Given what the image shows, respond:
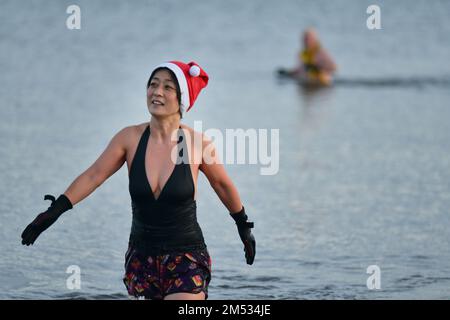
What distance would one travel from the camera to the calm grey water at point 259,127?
9961mm

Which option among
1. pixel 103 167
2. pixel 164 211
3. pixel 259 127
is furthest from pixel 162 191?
pixel 259 127

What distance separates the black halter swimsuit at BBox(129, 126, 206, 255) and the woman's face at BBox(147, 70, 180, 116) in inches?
9.1

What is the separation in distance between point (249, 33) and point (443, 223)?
595 inches

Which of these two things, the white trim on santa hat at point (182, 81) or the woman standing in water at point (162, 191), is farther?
the white trim on santa hat at point (182, 81)

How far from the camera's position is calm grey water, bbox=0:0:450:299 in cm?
996

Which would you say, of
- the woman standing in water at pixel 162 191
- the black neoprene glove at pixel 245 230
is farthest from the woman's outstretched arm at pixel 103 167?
the black neoprene glove at pixel 245 230

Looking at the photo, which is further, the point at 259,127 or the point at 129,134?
the point at 259,127

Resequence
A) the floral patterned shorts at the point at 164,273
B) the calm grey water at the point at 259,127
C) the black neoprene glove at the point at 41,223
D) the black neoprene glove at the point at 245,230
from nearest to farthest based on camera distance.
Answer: the floral patterned shorts at the point at 164,273, the black neoprene glove at the point at 41,223, the black neoprene glove at the point at 245,230, the calm grey water at the point at 259,127

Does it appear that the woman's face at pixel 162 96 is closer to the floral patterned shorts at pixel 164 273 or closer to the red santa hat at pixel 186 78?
the red santa hat at pixel 186 78

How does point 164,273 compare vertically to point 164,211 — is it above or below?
below

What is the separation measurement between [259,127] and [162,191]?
31.4ft

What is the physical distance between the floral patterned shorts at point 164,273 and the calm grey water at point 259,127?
209cm

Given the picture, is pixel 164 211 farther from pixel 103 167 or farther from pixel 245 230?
pixel 245 230

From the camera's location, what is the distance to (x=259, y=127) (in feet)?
54.1
